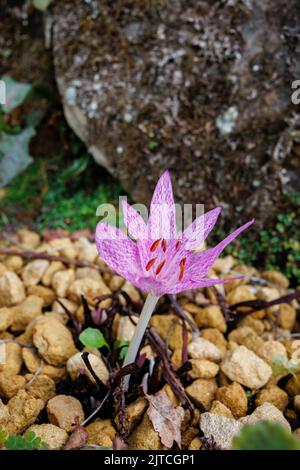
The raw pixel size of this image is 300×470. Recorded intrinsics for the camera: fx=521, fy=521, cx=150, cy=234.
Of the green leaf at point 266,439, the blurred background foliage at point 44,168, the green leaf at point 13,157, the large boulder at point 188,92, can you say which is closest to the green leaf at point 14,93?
the blurred background foliage at point 44,168

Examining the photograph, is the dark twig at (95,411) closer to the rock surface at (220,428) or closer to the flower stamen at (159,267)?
the rock surface at (220,428)

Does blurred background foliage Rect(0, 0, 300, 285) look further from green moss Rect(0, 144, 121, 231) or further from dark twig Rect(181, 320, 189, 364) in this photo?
dark twig Rect(181, 320, 189, 364)

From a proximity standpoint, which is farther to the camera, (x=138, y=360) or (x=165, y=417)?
(x=138, y=360)

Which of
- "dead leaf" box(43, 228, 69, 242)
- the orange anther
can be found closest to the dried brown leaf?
the orange anther

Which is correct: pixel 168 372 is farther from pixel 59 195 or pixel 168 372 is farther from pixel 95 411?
pixel 59 195

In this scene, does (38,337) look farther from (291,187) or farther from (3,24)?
(3,24)

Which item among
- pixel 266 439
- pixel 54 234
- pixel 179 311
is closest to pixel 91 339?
pixel 179 311
